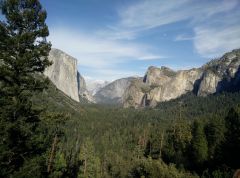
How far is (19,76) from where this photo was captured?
18328 mm

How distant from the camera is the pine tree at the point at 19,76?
1753 centimetres

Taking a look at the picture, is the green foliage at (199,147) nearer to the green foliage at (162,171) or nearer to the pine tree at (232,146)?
the pine tree at (232,146)

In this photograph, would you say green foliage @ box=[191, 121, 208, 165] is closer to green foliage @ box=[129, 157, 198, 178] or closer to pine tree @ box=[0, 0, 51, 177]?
green foliage @ box=[129, 157, 198, 178]

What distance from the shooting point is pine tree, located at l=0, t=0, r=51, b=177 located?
17.5 m

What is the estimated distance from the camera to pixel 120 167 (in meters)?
88.8

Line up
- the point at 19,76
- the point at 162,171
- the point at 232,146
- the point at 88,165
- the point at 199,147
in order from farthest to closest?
the point at 88,165
the point at 199,147
the point at 232,146
the point at 162,171
the point at 19,76

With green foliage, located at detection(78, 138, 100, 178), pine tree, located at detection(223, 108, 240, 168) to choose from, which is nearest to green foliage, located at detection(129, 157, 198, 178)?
pine tree, located at detection(223, 108, 240, 168)

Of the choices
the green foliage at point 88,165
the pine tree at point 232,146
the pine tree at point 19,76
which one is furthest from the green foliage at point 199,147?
the pine tree at point 19,76

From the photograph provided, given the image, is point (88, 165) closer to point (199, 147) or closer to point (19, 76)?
point (199, 147)

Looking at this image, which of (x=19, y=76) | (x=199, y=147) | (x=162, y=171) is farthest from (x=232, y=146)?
(x=19, y=76)

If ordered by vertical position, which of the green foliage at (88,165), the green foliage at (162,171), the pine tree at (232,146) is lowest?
the green foliage at (88,165)

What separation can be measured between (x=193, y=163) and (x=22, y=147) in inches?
1911

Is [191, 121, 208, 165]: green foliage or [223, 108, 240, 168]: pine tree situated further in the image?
[191, 121, 208, 165]: green foliage

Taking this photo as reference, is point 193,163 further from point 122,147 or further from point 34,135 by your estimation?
point 122,147
